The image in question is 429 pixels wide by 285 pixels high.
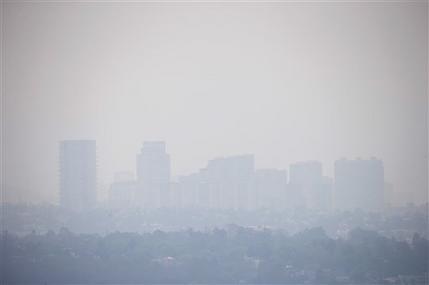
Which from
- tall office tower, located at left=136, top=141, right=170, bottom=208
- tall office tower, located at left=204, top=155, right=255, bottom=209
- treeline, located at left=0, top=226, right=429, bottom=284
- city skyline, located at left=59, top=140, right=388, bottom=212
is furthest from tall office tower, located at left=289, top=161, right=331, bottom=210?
treeline, located at left=0, top=226, right=429, bottom=284

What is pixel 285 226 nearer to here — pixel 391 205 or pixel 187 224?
pixel 187 224

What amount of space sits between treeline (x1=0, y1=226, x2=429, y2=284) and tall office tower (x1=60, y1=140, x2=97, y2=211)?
3.79 meters

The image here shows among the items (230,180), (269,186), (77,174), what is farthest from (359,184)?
(77,174)

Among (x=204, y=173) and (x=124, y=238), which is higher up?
(x=204, y=173)

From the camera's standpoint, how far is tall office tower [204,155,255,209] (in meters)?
18.8

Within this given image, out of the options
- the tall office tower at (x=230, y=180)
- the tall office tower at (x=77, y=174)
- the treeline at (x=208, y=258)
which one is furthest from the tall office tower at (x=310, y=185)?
the tall office tower at (x=77, y=174)

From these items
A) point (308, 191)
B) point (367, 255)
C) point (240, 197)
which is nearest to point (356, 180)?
point (308, 191)

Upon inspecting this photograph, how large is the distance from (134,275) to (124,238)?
187 cm

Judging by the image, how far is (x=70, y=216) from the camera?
16.0 m

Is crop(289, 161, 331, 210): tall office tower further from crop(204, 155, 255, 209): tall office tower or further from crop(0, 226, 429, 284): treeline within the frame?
crop(0, 226, 429, 284): treeline

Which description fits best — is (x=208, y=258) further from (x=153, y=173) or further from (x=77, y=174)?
(x=153, y=173)

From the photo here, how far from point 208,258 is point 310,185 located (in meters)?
8.12

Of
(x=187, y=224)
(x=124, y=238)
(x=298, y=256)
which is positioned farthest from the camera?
(x=187, y=224)

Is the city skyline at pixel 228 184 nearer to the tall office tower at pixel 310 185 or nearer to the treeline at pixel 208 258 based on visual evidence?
the tall office tower at pixel 310 185
